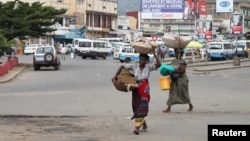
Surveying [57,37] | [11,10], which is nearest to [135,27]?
[57,37]

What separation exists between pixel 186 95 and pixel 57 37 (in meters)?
89.4

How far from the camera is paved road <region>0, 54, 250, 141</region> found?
11.1m

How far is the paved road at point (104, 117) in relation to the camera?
11.1 meters

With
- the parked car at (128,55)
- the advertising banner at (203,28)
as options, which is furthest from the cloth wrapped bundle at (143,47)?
the advertising banner at (203,28)

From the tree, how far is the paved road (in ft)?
79.0

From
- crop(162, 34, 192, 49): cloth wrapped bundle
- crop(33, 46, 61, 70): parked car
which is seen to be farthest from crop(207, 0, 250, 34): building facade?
crop(162, 34, 192, 49): cloth wrapped bundle

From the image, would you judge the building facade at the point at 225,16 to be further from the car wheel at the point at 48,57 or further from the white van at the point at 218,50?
the car wheel at the point at 48,57

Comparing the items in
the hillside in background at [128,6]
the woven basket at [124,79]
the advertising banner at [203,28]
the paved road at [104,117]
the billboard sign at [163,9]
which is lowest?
the paved road at [104,117]

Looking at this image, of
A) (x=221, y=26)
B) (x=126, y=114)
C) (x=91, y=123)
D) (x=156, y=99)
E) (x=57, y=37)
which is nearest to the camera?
(x=91, y=123)

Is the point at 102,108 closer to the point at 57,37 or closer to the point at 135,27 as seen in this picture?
the point at 57,37

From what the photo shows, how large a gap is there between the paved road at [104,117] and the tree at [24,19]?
79.0ft

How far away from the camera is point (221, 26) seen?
13600 cm

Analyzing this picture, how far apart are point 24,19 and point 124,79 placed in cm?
3492

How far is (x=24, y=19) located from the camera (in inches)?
1777
